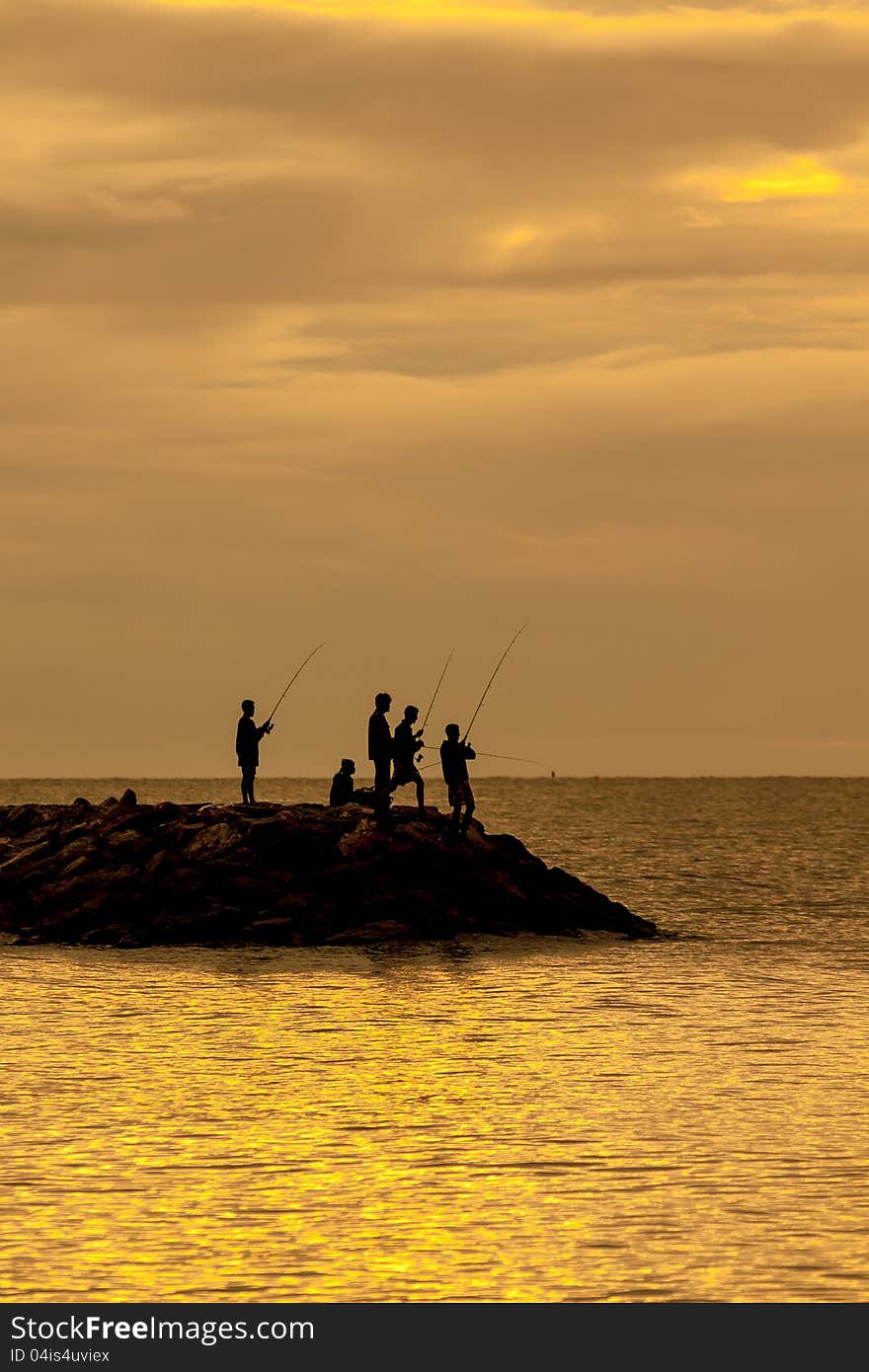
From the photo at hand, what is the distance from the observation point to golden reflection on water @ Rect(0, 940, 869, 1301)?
10078mm

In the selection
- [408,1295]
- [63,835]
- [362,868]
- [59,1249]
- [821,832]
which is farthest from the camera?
[821,832]

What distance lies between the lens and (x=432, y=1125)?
559 inches

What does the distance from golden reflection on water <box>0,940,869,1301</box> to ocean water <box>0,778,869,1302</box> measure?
0.12 feet

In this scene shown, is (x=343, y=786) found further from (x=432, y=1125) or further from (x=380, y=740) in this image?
(x=432, y=1125)

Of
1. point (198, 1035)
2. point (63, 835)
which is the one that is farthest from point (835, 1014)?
point (63, 835)

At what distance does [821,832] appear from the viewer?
297 feet

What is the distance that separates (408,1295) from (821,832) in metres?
83.2

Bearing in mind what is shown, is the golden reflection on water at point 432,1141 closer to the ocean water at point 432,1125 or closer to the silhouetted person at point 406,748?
the ocean water at point 432,1125

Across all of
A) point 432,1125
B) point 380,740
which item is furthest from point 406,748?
point 432,1125

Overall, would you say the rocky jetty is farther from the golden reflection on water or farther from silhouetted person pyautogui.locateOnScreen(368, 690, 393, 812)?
the golden reflection on water

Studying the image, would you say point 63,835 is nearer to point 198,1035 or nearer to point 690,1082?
point 198,1035

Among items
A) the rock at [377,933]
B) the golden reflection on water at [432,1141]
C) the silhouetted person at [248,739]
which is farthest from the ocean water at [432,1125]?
the silhouetted person at [248,739]

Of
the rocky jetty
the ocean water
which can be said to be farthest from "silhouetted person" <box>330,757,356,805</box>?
the ocean water

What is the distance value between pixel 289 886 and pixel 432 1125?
15.8 m
